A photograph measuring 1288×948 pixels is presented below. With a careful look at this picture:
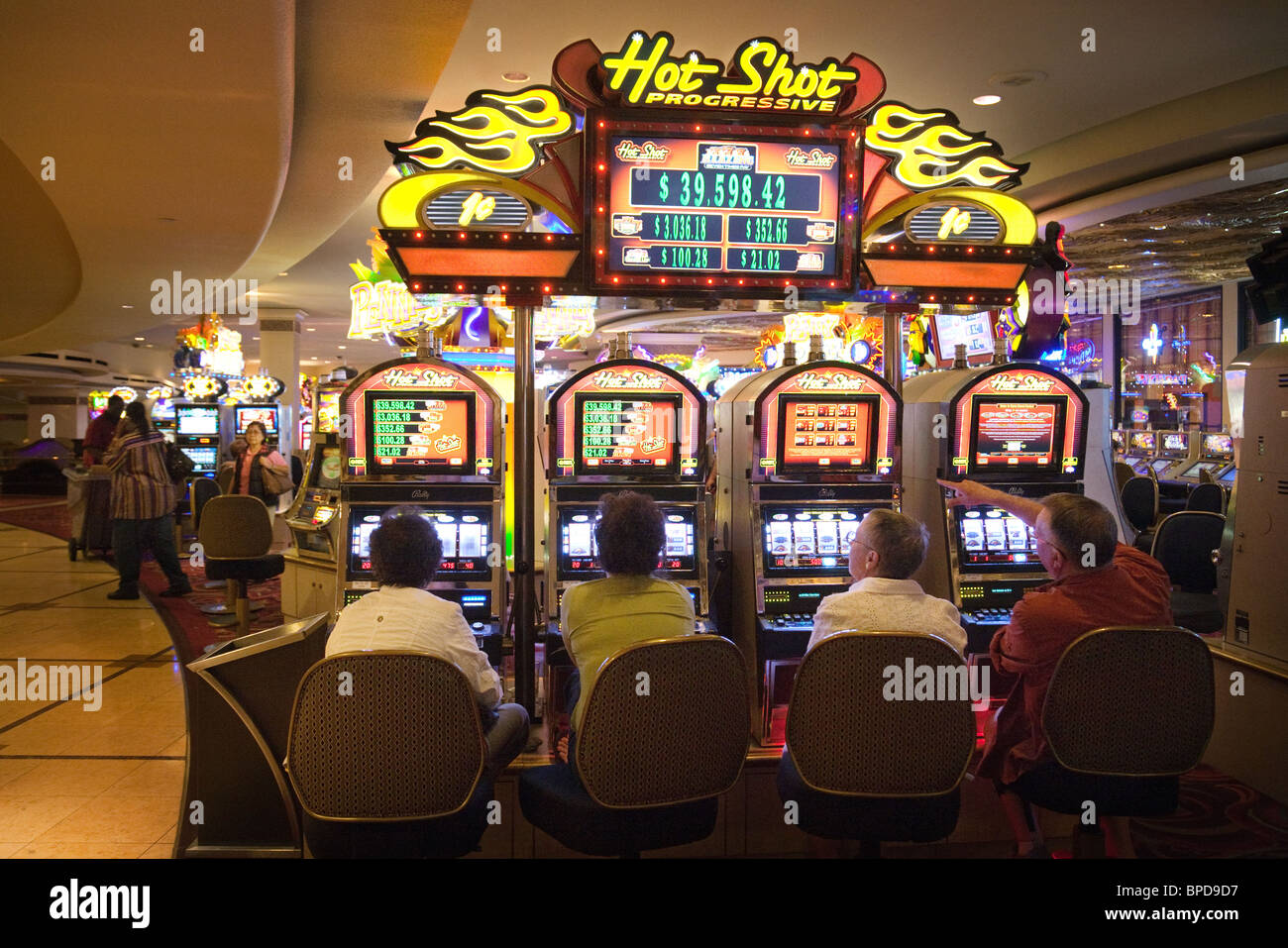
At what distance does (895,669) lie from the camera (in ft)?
7.64

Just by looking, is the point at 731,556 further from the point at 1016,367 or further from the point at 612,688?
the point at 612,688

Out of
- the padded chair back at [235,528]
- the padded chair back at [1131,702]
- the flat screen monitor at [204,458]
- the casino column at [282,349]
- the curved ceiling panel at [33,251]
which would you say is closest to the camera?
the padded chair back at [1131,702]

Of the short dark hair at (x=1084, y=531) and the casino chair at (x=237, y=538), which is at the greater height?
the short dark hair at (x=1084, y=531)

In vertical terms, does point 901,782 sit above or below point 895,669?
below

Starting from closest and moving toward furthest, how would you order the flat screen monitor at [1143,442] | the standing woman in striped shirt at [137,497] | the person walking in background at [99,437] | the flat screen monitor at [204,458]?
the standing woman in striped shirt at [137,497]
the person walking in background at [99,437]
the flat screen monitor at [204,458]
the flat screen monitor at [1143,442]

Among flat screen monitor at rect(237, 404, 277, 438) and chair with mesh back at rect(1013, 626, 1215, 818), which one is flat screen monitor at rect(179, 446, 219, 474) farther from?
chair with mesh back at rect(1013, 626, 1215, 818)

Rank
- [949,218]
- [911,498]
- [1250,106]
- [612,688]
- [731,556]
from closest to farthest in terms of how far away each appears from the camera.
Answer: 1. [612,688]
2. [949,218]
3. [731,556]
4. [911,498]
5. [1250,106]

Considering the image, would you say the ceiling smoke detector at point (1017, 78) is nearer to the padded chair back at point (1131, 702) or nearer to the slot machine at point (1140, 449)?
the padded chair back at point (1131, 702)

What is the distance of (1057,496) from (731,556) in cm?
162

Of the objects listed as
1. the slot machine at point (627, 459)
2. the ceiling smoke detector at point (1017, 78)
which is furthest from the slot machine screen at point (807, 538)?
the ceiling smoke detector at point (1017, 78)

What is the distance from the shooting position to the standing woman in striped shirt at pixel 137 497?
24.8 feet

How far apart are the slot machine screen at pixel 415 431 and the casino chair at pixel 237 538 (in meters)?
3.24
